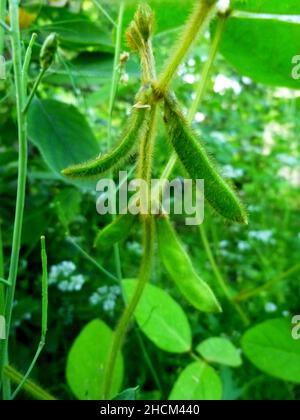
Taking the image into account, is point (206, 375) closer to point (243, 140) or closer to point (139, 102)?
point (139, 102)

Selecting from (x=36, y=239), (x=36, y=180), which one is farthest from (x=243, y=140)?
(x=36, y=239)

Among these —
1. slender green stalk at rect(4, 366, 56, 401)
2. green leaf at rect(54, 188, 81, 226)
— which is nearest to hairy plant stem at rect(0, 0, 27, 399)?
slender green stalk at rect(4, 366, 56, 401)

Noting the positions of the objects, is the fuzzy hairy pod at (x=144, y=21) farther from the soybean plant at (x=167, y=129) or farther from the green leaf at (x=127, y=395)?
the green leaf at (x=127, y=395)

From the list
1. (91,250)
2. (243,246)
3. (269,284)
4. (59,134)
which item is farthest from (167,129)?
(243,246)

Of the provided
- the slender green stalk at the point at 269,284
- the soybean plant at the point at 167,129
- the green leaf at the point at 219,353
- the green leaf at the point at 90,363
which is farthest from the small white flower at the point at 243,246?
the soybean plant at the point at 167,129

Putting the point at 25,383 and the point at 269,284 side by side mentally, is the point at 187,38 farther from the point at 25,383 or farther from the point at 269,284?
the point at 269,284
